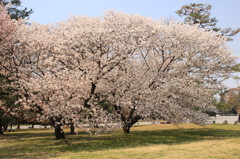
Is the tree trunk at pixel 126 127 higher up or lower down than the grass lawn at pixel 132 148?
Answer: higher up

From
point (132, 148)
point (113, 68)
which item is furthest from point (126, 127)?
point (132, 148)

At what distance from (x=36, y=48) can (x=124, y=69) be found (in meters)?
6.61

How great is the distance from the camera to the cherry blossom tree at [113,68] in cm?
1673

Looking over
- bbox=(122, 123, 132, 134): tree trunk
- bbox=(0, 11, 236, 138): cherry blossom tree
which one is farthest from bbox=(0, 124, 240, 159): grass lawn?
bbox=(122, 123, 132, 134): tree trunk

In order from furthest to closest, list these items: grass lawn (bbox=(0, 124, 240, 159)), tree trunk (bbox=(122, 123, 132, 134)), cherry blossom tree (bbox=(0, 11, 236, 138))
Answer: tree trunk (bbox=(122, 123, 132, 134)) < cherry blossom tree (bbox=(0, 11, 236, 138)) < grass lawn (bbox=(0, 124, 240, 159))

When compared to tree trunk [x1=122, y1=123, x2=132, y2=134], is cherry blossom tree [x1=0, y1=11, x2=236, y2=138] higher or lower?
higher

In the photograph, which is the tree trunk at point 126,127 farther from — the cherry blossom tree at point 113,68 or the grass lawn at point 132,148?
the grass lawn at point 132,148

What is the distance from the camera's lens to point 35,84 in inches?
629

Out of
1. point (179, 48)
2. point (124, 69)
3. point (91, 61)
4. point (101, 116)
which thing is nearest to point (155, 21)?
point (179, 48)

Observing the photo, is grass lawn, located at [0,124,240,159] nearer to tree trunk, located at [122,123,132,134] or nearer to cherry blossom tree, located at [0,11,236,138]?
cherry blossom tree, located at [0,11,236,138]

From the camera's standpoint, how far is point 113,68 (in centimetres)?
1884

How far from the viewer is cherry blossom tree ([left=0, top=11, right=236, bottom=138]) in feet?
54.9

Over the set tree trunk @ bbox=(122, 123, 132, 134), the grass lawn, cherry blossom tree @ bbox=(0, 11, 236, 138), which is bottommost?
the grass lawn

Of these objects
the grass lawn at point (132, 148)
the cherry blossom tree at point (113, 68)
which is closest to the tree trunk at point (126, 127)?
the cherry blossom tree at point (113, 68)
